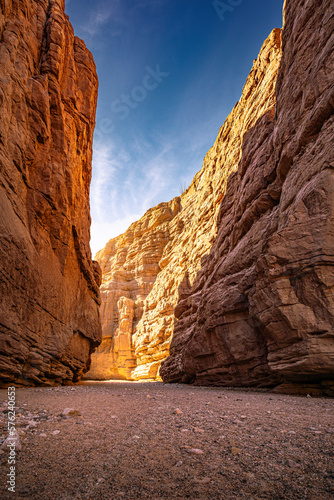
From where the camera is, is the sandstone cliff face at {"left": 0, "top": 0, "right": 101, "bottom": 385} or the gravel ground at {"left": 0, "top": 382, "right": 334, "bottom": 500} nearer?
the gravel ground at {"left": 0, "top": 382, "right": 334, "bottom": 500}

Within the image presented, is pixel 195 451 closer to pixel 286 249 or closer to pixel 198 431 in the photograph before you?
pixel 198 431

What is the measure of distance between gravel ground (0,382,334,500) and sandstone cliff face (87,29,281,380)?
18.3m

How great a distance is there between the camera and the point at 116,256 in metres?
55.2

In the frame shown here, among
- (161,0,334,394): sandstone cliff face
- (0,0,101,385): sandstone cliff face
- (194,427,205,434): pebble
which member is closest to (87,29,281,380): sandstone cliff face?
(161,0,334,394): sandstone cliff face

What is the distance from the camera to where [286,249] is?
864 centimetres

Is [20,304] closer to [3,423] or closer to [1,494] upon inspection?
[3,423]

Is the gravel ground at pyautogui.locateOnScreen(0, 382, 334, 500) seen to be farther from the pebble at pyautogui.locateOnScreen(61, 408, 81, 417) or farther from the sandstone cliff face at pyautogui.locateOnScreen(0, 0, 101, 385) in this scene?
the sandstone cliff face at pyautogui.locateOnScreen(0, 0, 101, 385)

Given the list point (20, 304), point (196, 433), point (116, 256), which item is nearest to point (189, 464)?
point (196, 433)

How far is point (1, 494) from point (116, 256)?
178ft

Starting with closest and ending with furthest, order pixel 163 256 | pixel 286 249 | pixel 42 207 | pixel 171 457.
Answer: pixel 171 457, pixel 286 249, pixel 42 207, pixel 163 256

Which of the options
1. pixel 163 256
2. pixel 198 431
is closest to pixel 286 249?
pixel 198 431

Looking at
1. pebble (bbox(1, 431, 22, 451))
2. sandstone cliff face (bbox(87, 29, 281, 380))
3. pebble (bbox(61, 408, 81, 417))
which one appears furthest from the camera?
sandstone cliff face (bbox(87, 29, 281, 380))

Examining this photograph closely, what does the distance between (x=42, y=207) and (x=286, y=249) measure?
11010 millimetres

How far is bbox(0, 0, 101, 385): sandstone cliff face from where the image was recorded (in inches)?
373
